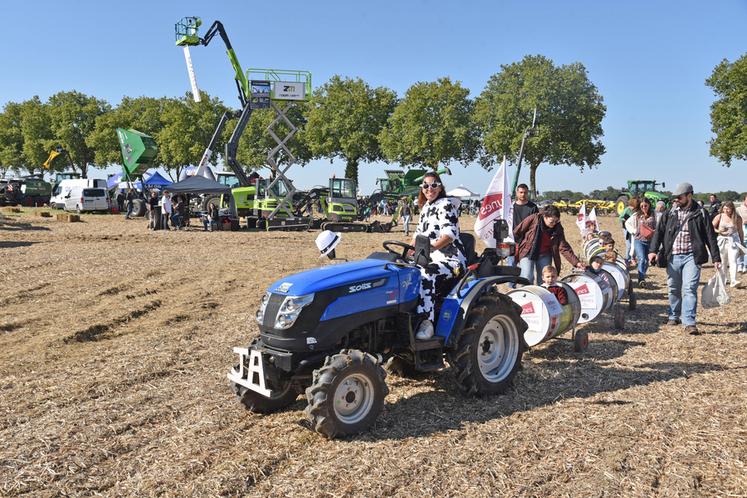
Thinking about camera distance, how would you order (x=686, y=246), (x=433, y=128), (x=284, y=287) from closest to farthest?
(x=284, y=287) → (x=686, y=246) → (x=433, y=128)

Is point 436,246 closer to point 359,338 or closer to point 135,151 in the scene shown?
point 359,338

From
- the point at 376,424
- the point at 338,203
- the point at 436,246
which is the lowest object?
the point at 376,424

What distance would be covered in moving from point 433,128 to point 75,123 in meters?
33.6

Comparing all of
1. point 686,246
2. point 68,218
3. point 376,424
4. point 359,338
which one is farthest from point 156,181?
point 376,424

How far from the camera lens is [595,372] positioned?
5629 millimetres

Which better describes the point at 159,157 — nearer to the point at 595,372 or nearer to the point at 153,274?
the point at 153,274

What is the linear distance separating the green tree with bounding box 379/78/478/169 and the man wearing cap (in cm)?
3738

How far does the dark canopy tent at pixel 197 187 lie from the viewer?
22734 millimetres

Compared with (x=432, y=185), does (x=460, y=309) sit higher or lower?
lower

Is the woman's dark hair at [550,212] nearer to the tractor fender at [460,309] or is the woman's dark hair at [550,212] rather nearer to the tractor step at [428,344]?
the tractor fender at [460,309]

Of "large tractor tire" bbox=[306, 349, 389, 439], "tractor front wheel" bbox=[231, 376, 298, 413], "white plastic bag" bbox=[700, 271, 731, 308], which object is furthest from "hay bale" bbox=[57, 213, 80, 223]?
"white plastic bag" bbox=[700, 271, 731, 308]

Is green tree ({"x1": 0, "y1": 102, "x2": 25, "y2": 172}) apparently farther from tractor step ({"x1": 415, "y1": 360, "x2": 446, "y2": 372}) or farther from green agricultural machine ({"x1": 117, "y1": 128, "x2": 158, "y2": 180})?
tractor step ({"x1": 415, "y1": 360, "x2": 446, "y2": 372})

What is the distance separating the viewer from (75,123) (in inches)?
2069

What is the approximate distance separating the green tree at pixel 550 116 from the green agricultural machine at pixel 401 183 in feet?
18.4
